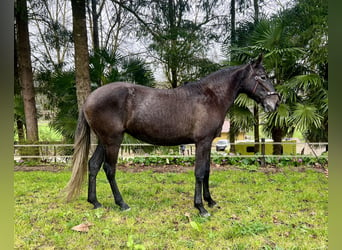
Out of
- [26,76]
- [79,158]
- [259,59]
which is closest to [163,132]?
[79,158]

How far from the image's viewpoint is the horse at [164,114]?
2822 millimetres

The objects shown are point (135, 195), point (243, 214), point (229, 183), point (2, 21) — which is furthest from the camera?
point (229, 183)

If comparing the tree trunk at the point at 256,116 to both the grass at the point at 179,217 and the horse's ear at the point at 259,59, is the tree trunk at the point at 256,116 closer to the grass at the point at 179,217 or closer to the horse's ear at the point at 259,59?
the grass at the point at 179,217

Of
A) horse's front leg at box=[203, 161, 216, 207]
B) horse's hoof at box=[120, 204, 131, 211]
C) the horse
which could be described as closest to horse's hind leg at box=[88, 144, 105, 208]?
the horse

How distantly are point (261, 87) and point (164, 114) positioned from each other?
112 cm

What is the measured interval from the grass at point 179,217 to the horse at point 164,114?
256 millimetres

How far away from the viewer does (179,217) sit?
2.67 m

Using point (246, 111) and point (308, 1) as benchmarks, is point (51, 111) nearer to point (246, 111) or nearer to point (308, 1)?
point (246, 111)

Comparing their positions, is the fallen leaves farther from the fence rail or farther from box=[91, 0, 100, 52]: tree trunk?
box=[91, 0, 100, 52]: tree trunk

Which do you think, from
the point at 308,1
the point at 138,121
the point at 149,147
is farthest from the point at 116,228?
the point at 308,1

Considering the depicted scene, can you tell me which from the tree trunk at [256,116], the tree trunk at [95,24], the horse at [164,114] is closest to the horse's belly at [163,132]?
the horse at [164,114]

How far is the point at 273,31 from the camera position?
15.8 feet

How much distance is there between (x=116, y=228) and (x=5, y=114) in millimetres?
2275

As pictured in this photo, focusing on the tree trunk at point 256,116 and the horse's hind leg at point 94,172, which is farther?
the tree trunk at point 256,116
